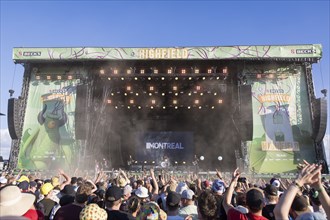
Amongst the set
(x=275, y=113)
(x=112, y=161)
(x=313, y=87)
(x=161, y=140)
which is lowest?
(x=112, y=161)

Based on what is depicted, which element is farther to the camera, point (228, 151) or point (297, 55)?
point (228, 151)

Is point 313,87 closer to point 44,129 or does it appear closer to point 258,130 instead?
point 258,130

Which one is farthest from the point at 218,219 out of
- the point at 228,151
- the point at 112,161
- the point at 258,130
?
the point at 112,161

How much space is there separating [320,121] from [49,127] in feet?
51.0

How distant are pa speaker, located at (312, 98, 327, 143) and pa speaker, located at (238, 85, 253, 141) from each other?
3.49m

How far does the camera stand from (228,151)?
2170 centimetres

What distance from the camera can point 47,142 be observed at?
61.7 ft

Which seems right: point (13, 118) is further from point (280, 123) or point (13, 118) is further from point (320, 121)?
point (320, 121)

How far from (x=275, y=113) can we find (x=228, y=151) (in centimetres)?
469

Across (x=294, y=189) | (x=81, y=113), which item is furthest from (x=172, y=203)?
(x=81, y=113)

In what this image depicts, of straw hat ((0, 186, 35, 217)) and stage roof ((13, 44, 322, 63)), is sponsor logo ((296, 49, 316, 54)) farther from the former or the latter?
straw hat ((0, 186, 35, 217))

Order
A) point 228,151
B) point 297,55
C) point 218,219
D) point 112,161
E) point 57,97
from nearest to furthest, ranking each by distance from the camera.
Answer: point 218,219
point 297,55
point 57,97
point 228,151
point 112,161

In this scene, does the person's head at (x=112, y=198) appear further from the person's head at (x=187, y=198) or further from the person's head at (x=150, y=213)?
the person's head at (x=187, y=198)

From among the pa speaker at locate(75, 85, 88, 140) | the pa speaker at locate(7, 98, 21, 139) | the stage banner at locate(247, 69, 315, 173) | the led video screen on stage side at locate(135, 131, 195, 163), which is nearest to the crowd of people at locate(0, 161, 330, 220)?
the pa speaker at locate(75, 85, 88, 140)
